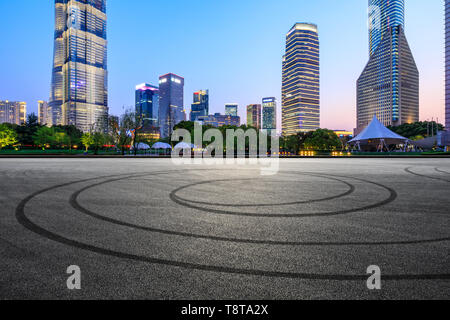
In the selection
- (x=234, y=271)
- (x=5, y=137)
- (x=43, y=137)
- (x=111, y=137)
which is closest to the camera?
(x=234, y=271)

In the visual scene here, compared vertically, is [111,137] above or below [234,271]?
above

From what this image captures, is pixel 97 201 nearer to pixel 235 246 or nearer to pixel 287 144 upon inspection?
pixel 235 246

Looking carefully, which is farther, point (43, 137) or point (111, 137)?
point (43, 137)

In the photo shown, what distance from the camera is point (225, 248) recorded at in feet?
12.8

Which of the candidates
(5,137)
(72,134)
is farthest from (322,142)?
(72,134)

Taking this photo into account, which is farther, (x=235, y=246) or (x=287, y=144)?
(x=287, y=144)

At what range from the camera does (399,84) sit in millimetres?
198125

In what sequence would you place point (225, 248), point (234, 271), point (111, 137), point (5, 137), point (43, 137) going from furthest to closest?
point (43, 137) < point (5, 137) < point (111, 137) < point (225, 248) < point (234, 271)

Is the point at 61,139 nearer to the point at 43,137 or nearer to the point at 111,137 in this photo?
the point at 43,137

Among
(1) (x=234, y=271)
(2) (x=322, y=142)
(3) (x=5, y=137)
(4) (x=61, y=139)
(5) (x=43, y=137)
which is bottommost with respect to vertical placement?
(1) (x=234, y=271)
